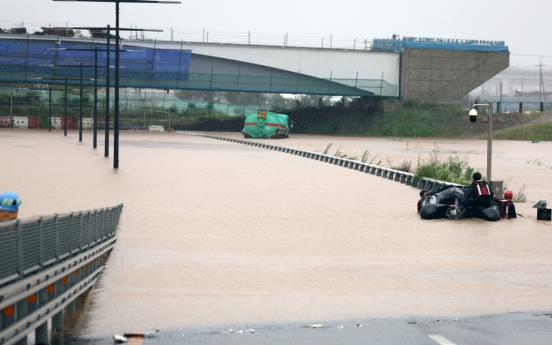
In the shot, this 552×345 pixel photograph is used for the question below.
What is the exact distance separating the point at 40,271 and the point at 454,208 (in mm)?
15137

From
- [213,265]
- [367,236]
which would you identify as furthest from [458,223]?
[213,265]

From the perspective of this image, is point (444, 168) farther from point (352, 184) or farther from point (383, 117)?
point (383, 117)

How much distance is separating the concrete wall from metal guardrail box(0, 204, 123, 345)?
91048mm

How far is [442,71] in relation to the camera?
10175 cm

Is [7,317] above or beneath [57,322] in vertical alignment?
above

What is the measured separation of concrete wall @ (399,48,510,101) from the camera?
101000mm

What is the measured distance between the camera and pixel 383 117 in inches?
4021

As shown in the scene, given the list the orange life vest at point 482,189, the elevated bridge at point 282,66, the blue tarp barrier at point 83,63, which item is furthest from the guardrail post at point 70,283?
the elevated bridge at point 282,66

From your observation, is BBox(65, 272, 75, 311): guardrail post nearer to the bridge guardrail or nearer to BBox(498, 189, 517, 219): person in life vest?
the bridge guardrail

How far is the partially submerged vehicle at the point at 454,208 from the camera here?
22.8m

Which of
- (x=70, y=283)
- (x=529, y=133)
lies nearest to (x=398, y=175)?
(x=70, y=283)

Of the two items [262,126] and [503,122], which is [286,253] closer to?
[262,126]

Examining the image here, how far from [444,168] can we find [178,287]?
2368cm

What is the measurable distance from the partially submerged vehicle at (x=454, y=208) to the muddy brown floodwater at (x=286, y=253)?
0.33 metres
